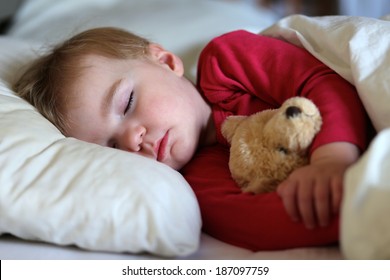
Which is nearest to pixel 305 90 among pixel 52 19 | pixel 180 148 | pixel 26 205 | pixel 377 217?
pixel 180 148

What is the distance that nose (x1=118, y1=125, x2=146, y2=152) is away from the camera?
2.92ft

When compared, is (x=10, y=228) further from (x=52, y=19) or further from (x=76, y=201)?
(x=52, y=19)

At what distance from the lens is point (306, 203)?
25.5 inches

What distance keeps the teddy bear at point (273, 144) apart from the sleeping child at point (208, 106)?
0.09 ft

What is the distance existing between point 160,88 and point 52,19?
Answer: 88cm

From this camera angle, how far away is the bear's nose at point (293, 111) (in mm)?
718

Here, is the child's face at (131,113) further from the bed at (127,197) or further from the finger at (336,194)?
the finger at (336,194)

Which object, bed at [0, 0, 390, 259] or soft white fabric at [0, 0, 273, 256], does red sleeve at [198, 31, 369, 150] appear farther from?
soft white fabric at [0, 0, 273, 256]

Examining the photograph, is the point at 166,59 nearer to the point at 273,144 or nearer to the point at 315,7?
the point at 273,144

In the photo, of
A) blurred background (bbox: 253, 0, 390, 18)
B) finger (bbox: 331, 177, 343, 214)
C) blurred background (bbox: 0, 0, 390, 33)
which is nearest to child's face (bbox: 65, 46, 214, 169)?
finger (bbox: 331, 177, 343, 214)

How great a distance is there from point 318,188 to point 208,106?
0.45 metres

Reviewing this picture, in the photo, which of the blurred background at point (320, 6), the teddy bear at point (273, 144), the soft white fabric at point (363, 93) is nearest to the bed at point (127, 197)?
the soft white fabric at point (363, 93)

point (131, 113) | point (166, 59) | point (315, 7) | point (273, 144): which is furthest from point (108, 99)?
point (315, 7)

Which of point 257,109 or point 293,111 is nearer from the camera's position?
point 293,111
